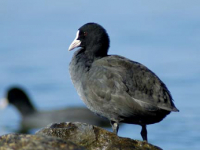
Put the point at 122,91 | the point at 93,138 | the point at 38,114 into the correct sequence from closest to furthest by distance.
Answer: the point at 93,138 → the point at 122,91 → the point at 38,114

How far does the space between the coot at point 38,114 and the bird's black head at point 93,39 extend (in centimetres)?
719

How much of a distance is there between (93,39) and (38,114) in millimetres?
8409

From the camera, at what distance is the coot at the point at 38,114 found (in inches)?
620

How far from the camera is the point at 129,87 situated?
764 centimetres

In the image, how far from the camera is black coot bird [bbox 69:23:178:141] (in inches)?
298

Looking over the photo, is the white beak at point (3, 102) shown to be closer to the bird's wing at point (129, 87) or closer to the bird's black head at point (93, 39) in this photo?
the bird's black head at point (93, 39)

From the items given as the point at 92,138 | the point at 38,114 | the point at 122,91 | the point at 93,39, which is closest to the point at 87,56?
the point at 93,39

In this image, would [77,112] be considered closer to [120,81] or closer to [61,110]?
[61,110]

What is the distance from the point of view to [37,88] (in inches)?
657

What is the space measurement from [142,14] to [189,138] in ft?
28.8

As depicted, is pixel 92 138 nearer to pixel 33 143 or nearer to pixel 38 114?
pixel 33 143

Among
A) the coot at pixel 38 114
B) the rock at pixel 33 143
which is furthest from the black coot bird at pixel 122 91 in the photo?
the coot at pixel 38 114

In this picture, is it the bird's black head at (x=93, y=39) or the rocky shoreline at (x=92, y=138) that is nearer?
the rocky shoreline at (x=92, y=138)

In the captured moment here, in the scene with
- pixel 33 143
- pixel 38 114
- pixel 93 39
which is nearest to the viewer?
pixel 33 143
